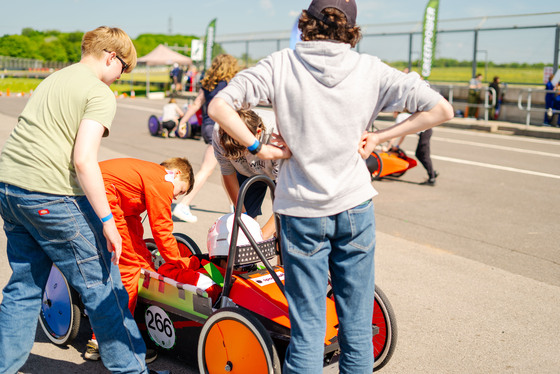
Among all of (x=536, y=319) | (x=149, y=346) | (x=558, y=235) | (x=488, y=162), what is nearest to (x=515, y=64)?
(x=488, y=162)

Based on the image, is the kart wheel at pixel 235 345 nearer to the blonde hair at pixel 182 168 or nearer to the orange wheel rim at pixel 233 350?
the orange wheel rim at pixel 233 350

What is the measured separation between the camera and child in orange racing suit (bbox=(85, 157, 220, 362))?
3.18 metres

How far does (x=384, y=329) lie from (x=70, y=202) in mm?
1676

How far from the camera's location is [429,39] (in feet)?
65.6

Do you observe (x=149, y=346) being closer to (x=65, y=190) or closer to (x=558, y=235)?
(x=65, y=190)

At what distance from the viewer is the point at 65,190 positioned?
248 cm

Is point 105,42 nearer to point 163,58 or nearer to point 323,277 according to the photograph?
point 323,277

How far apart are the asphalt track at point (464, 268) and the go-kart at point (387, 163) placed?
0.20 m

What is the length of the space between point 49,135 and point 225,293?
1.08 meters

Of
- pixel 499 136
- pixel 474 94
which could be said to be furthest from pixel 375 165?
pixel 474 94

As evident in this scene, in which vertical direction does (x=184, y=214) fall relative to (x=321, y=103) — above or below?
below

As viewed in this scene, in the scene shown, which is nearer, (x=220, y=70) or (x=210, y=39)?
(x=220, y=70)

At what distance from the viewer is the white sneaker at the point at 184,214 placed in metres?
6.14

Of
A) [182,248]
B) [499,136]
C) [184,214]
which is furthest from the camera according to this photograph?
[499,136]
